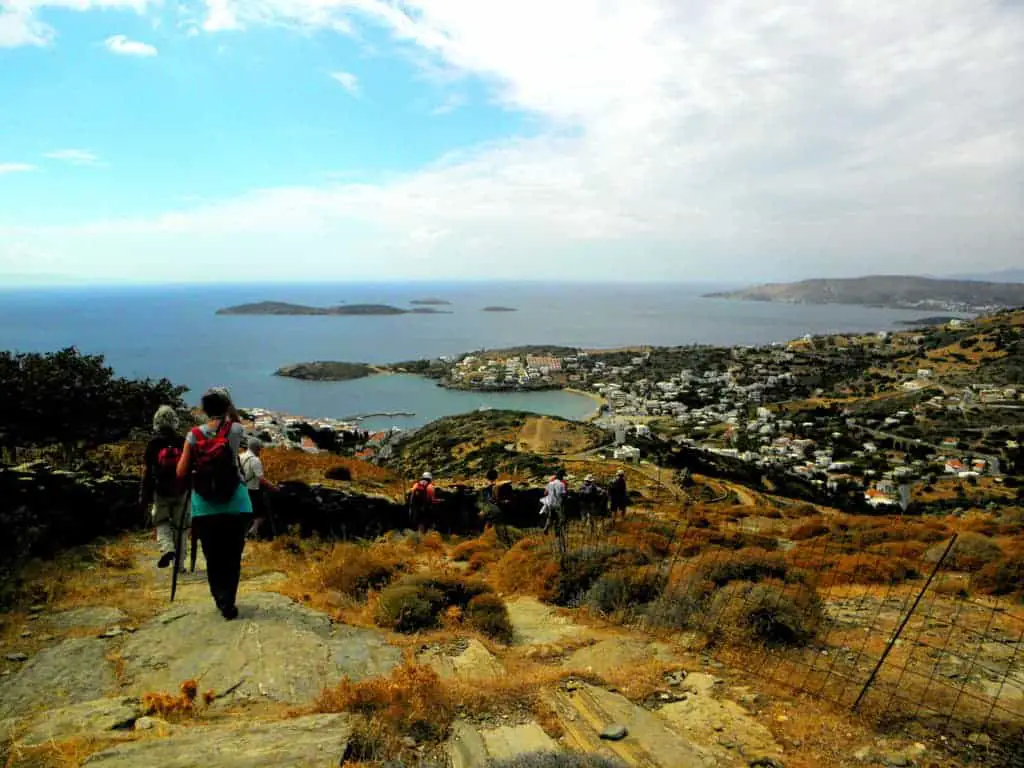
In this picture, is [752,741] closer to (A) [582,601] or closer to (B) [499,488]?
(A) [582,601]

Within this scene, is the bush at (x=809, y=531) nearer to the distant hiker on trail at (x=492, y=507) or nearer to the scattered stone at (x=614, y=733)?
the distant hiker on trail at (x=492, y=507)

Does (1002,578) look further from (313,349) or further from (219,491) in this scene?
(313,349)

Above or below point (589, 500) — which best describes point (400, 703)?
above

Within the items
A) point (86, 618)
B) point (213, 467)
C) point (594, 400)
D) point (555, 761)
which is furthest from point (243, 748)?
point (594, 400)

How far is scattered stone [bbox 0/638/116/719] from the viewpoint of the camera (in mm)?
3811

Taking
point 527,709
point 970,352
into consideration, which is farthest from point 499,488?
point 970,352

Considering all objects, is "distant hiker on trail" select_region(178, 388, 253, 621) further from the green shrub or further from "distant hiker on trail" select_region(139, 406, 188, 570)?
the green shrub

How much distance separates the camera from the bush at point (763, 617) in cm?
551

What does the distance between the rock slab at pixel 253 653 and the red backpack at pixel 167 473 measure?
40.5 inches

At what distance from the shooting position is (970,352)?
83188mm

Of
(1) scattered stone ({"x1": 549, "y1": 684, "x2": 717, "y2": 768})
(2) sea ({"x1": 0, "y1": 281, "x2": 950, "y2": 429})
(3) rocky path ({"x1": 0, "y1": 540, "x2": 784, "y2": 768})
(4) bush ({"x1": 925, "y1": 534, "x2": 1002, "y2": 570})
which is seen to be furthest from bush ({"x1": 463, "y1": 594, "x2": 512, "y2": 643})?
(2) sea ({"x1": 0, "y1": 281, "x2": 950, "y2": 429})

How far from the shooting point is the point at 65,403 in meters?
12.8

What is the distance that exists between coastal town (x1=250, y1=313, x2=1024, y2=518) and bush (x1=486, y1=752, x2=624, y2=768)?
16641mm

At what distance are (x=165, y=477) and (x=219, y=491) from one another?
1.30 meters
